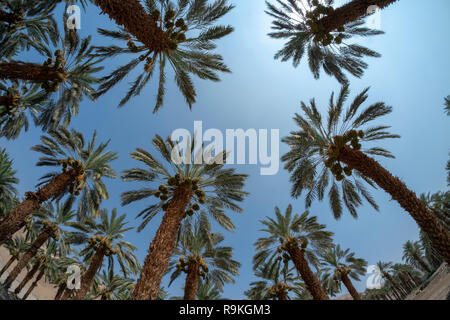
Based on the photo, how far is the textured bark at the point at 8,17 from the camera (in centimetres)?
1245

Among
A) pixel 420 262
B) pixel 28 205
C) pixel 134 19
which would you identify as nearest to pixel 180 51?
pixel 134 19

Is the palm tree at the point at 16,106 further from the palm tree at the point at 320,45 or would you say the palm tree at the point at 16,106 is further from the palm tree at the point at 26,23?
the palm tree at the point at 320,45

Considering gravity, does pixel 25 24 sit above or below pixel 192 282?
above

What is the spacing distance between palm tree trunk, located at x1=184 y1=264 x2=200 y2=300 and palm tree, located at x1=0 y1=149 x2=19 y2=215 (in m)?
20.0

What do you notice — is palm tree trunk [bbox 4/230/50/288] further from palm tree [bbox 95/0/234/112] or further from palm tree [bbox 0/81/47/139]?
palm tree [bbox 95/0/234/112]

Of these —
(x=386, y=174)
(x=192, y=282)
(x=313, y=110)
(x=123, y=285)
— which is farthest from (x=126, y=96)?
(x=123, y=285)

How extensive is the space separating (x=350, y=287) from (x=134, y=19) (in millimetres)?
27509

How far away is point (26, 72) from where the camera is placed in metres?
10.3

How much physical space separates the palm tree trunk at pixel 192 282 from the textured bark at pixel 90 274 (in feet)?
20.7

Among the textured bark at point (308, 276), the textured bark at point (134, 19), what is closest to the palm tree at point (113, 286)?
the textured bark at point (308, 276)
